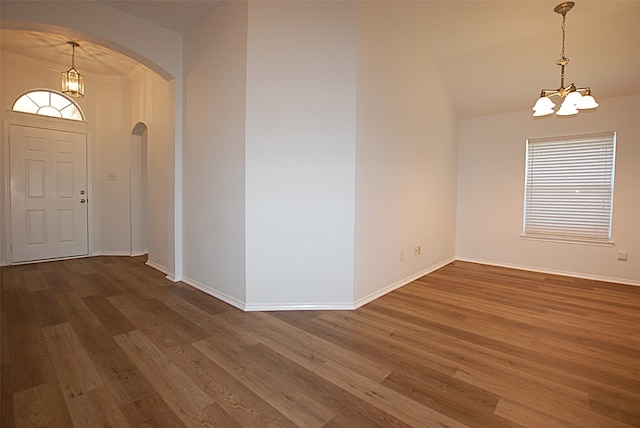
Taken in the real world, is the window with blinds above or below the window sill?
above

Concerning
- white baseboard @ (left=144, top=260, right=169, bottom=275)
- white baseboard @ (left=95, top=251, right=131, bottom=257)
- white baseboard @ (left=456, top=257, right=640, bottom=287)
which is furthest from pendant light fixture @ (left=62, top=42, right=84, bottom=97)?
white baseboard @ (left=456, top=257, right=640, bottom=287)

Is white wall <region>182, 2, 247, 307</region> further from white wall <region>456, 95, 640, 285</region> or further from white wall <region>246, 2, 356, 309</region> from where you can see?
white wall <region>456, 95, 640, 285</region>

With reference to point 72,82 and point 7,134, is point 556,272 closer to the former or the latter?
point 72,82

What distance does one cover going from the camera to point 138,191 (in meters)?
5.67

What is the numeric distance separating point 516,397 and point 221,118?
3472 mm

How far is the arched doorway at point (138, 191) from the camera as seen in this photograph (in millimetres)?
5598

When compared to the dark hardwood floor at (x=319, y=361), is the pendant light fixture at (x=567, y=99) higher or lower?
higher

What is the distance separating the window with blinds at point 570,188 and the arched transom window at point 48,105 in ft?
25.9

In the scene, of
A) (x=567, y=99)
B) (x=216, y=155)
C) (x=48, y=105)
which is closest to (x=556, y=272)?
(x=567, y=99)

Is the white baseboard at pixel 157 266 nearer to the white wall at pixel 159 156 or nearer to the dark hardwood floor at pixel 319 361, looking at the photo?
the white wall at pixel 159 156

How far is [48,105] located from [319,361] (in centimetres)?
618

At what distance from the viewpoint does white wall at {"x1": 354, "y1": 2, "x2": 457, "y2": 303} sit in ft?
10.3

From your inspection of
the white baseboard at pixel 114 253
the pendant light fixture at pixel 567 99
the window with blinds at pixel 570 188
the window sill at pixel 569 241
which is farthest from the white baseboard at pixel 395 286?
the white baseboard at pixel 114 253

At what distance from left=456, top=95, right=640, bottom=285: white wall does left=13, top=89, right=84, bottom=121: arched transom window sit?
7.04 m
